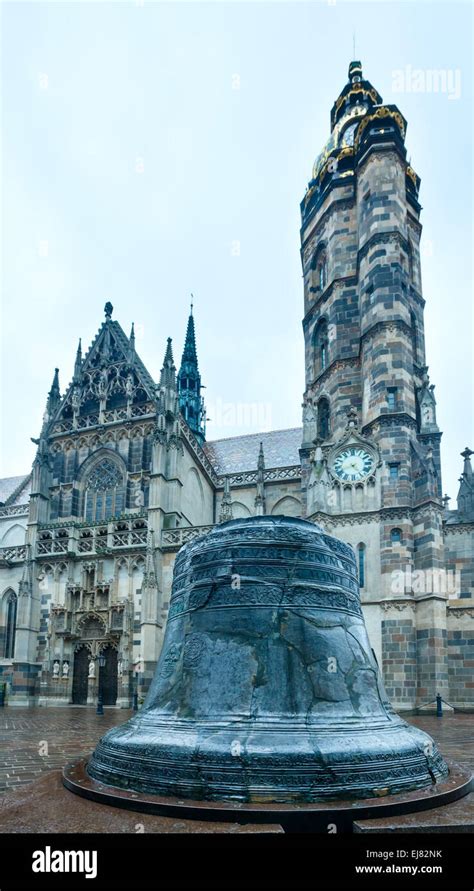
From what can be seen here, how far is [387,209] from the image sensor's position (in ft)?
96.0

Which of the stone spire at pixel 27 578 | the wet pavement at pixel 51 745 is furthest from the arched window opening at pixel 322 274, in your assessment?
the wet pavement at pixel 51 745

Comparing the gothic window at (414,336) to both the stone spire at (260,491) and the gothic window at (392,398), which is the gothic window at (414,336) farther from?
the stone spire at (260,491)

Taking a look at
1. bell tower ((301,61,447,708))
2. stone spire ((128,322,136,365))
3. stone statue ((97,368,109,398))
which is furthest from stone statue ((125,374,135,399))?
bell tower ((301,61,447,708))

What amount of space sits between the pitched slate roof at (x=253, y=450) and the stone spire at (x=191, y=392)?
613cm

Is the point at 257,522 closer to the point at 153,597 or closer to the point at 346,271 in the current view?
the point at 153,597

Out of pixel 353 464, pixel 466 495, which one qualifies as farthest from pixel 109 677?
pixel 466 495

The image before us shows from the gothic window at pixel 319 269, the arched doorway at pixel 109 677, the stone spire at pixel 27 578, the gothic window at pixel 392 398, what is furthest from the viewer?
the gothic window at pixel 319 269

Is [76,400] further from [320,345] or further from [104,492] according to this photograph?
[320,345]

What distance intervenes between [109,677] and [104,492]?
9.16 m

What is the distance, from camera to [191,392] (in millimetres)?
50594

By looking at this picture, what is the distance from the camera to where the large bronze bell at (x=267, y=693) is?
171 inches

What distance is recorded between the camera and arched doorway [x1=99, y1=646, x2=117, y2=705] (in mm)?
27750

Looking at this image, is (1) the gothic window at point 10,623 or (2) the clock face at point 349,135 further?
(2) the clock face at point 349,135
